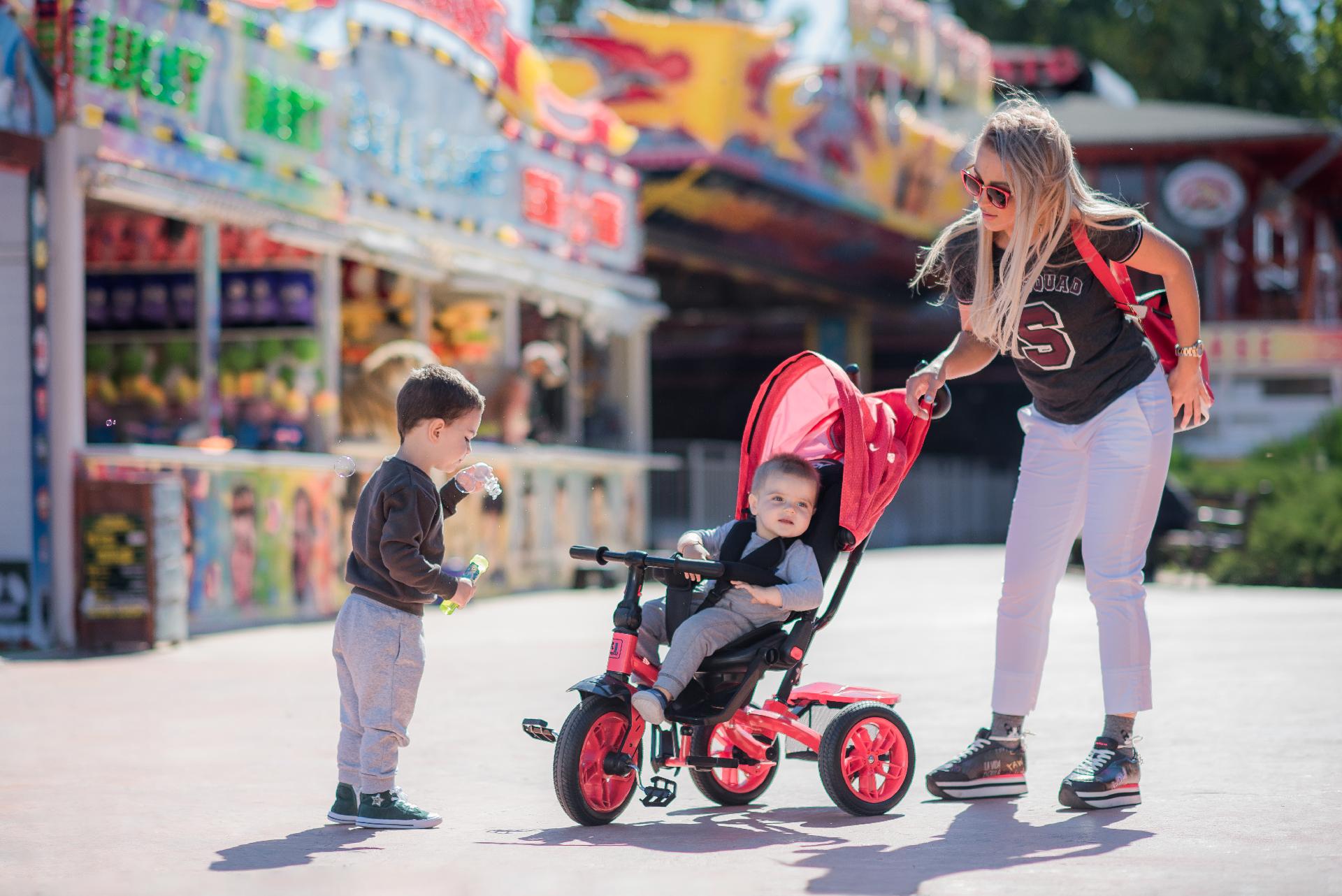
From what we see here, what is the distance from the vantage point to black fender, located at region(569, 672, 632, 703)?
16.2 feet

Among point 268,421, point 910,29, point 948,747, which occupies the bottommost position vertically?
point 948,747

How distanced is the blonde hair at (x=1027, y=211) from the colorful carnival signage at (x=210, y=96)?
648 centimetres

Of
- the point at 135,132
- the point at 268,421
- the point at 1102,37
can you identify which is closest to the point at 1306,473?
the point at 268,421

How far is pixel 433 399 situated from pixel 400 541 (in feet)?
1.31

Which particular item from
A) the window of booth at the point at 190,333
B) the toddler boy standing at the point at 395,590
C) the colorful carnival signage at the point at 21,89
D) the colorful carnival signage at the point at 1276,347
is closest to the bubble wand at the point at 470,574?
the toddler boy standing at the point at 395,590

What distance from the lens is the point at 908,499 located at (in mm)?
28312

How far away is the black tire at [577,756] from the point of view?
4867 mm

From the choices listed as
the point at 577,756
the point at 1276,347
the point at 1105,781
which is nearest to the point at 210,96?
the point at 577,756

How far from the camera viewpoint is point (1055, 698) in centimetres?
783

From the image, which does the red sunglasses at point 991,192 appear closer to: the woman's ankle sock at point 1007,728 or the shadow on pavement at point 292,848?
the woman's ankle sock at point 1007,728

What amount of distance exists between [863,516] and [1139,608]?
831mm

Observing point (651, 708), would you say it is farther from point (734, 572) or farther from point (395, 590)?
point (395, 590)

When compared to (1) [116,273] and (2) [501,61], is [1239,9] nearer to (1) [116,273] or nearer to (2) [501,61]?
(2) [501,61]

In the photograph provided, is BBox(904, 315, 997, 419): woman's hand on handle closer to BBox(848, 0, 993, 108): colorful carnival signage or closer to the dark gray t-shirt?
the dark gray t-shirt
